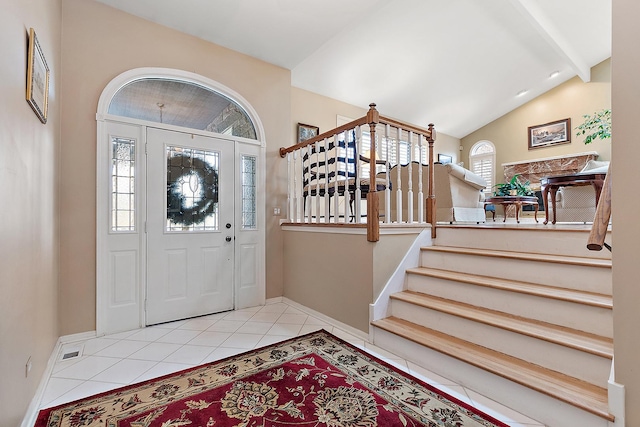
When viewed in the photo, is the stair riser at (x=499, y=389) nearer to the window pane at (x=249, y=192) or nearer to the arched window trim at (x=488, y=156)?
the window pane at (x=249, y=192)

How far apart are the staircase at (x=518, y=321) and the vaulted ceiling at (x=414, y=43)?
3.02 meters

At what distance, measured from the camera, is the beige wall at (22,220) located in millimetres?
1317

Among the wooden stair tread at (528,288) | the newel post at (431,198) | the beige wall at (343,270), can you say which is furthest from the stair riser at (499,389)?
the newel post at (431,198)

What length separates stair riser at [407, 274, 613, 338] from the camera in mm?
1832

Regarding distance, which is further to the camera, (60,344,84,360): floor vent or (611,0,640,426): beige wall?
(60,344,84,360): floor vent

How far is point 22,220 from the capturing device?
1.58 m

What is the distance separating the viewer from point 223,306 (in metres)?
3.57

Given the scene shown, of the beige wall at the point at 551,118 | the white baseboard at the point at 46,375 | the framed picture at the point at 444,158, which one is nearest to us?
the white baseboard at the point at 46,375

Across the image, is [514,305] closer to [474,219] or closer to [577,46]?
[474,219]

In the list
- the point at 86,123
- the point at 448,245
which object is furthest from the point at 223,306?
the point at 448,245

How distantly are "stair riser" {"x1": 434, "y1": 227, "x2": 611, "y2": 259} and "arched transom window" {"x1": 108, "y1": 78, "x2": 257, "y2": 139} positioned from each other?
2.74 meters

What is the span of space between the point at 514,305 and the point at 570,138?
7608 millimetres

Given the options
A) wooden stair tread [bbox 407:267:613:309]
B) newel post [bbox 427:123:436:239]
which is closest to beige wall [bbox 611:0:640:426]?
wooden stair tread [bbox 407:267:613:309]

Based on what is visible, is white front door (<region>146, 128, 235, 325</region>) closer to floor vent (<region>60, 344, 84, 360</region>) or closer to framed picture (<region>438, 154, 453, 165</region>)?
floor vent (<region>60, 344, 84, 360</region>)
